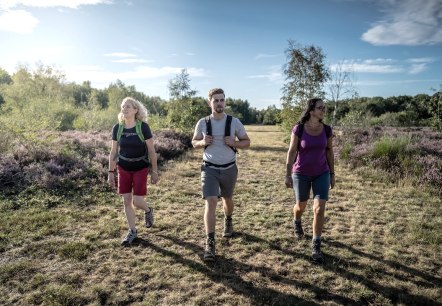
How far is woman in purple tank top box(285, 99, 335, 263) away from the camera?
14.9 ft

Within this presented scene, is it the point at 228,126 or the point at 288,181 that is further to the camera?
the point at 288,181

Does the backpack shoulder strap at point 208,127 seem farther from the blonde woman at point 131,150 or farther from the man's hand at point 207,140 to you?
the blonde woman at point 131,150

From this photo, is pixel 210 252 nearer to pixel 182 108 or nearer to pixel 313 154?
pixel 313 154

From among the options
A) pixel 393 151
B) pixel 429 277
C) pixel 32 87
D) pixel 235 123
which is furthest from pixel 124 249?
pixel 32 87

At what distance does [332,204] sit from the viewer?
7441 millimetres

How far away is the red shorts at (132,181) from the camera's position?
494 centimetres

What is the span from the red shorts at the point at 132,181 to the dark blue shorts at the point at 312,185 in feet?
7.87

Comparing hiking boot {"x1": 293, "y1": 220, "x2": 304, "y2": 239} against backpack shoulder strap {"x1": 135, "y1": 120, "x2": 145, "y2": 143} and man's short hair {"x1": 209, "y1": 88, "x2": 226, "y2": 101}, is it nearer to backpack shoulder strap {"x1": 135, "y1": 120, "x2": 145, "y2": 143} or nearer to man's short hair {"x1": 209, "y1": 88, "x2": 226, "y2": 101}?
man's short hair {"x1": 209, "y1": 88, "x2": 226, "y2": 101}

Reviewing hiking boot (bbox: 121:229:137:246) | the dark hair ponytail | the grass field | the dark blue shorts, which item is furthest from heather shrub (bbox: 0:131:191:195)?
the dark hair ponytail

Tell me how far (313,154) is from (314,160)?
0.09m

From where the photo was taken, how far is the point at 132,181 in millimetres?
5031

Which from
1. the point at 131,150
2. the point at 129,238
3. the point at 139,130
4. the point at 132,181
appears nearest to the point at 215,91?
the point at 139,130

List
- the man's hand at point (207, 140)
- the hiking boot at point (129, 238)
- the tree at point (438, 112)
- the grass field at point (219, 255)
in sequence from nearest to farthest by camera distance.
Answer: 1. the grass field at point (219, 255)
2. the man's hand at point (207, 140)
3. the hiking boot at point (129, 238)
4. the tree at point (438, 112)

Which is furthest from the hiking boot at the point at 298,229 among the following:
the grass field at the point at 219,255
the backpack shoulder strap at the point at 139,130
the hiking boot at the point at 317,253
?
the backpack shoulder strap at the point at 139,130
